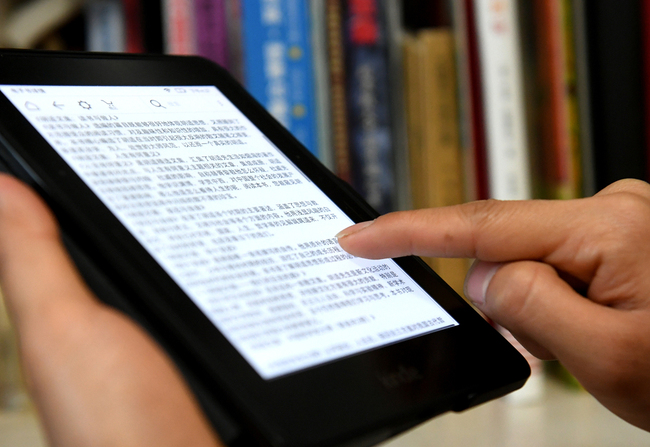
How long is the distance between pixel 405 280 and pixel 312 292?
0.07 metres

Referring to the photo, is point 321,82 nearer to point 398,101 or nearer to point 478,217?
point 398,101

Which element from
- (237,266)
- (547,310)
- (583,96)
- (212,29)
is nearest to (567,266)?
(547,310)

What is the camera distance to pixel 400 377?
0.27 metres

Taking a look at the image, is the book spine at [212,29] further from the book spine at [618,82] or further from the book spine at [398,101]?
the book spine at [618,82]

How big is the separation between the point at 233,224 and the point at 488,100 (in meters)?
0.34

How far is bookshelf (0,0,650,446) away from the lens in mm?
536

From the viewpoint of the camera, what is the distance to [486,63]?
55cm

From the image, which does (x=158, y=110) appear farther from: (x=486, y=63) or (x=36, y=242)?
(x=486, y=63)

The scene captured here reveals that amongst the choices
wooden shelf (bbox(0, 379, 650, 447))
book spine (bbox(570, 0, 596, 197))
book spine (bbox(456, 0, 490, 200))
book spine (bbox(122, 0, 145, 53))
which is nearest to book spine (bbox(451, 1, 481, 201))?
book spine (bbox(456, 0, 490, 200))

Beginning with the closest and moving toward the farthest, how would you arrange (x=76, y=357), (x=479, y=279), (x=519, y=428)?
(x=76, y=357)
(x=479, y=279)
(x=519, y=428)

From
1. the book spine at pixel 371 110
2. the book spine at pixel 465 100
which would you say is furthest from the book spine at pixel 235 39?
the book spine at pixel 465 100

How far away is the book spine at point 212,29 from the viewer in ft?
1.82

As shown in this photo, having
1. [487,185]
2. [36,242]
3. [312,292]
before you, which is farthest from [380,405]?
[487,185]

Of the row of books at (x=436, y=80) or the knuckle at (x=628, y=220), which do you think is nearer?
the knuckle at (x=628, y=220)
